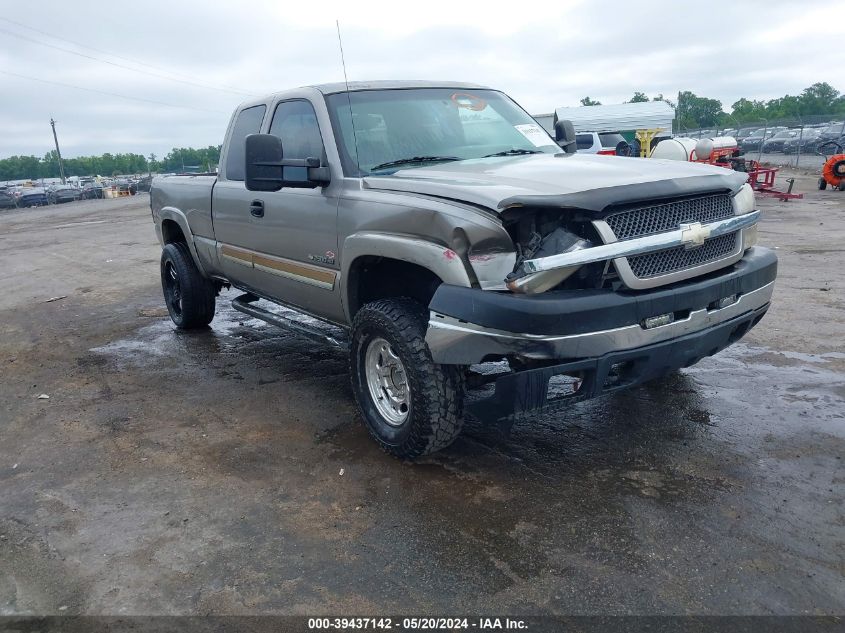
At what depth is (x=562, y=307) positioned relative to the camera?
2943 millimetres

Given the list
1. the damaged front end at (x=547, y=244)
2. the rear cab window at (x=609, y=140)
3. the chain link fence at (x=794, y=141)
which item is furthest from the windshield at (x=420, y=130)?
the chain link fence at (x=794, y=141)

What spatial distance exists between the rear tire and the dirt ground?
34.7 inches

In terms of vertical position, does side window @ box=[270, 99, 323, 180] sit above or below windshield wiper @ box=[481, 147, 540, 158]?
above

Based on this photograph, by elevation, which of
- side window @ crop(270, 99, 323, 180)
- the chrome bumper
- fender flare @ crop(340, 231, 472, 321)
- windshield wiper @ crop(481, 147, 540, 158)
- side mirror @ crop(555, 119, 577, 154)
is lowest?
the chrome bumper

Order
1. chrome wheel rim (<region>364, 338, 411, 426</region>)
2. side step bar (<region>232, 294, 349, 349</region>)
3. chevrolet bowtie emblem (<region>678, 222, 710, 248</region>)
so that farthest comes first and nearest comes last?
side step bar (<region>232, 294, 349, 349</region>), chrome wheel rim (<region>364, 338, 411, 426</region>), chevrolet bowtie emblem (<region>678, 222, 710, 248</region>)

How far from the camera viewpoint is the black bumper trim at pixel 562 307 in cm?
294

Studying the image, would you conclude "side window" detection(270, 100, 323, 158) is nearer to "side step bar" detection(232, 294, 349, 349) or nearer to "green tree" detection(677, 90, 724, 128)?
"side step bar" detection(232, 294, 349, 349)

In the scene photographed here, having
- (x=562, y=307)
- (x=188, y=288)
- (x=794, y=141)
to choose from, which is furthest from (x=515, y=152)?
(x=794, y=141)

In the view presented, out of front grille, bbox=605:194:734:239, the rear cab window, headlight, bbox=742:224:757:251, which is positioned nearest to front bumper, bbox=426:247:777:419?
front grille, bbox=605:194:734:239

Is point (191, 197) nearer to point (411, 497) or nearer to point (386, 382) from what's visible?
point (386, 382)

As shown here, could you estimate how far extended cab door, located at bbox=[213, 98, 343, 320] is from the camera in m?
4.26

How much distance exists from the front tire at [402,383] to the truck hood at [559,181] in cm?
65

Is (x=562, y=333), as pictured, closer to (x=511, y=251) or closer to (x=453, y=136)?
(x=511, y=251)

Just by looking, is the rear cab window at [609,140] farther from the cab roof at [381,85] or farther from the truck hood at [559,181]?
the truck hood at [559,181]
